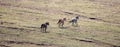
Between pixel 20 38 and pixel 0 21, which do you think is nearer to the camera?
pixel 20 38

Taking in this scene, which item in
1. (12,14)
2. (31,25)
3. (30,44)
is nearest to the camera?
(30,44)

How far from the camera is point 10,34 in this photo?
43469mm

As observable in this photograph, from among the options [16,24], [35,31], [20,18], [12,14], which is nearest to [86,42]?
[35,31]

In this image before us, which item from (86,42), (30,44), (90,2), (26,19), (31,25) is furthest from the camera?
(90,2)

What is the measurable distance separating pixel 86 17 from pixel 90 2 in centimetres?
1360

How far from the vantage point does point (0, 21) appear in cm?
5025

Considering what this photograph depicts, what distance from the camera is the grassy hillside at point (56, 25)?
41.7 metres

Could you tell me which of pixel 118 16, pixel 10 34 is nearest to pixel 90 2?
pixel 118 16

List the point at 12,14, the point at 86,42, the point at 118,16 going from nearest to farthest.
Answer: the point at 86,42 → the point at 12,14 → the point at 118,16

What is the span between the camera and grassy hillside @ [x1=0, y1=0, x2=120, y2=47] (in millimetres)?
41719

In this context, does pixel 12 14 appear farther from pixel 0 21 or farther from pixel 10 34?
pixel 10 34

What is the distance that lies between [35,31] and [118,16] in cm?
2174

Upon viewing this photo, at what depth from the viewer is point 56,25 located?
4975cm

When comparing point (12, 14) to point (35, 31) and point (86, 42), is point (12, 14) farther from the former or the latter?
point (86, 42)
